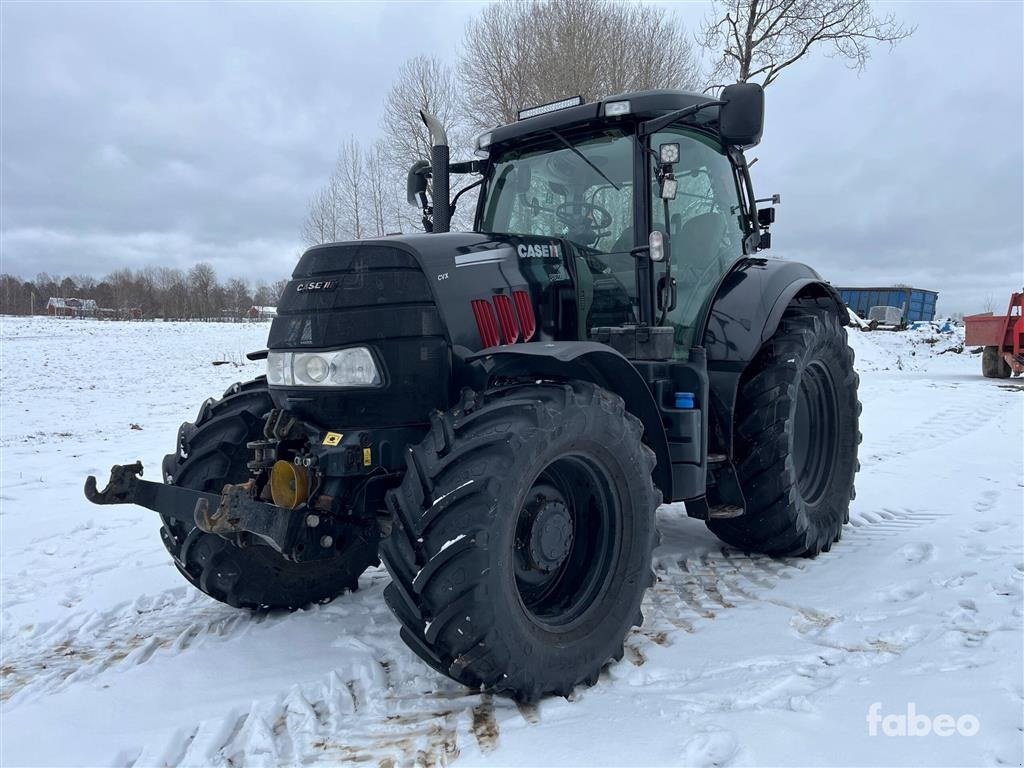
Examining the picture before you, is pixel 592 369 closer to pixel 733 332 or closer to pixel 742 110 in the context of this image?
pixel 733 332

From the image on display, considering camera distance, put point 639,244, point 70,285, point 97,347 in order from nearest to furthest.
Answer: point 639,244, point 97,347, point 70,285

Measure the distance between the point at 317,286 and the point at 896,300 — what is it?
30.5 metres

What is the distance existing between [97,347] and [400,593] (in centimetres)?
2356

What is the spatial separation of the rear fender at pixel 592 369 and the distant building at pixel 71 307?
5985cm

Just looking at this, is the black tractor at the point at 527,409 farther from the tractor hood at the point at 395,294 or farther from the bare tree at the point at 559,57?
the bare tree at the point at 559,57

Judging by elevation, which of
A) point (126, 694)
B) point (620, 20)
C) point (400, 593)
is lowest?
point (126, 694)

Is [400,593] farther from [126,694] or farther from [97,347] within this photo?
[97,347]

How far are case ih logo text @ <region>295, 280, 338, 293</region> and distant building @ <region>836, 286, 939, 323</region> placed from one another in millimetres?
28974

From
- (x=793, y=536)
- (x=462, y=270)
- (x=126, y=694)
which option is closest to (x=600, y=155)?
(x=462, y=270)

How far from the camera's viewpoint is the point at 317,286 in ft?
9.88

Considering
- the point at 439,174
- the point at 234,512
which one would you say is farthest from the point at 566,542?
the point at 439,174

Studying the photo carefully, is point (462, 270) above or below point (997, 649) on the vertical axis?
above

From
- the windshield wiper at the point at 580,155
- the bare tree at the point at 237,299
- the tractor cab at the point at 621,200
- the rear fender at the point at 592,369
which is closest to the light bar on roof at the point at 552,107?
the tractor cab at the point at 621,200

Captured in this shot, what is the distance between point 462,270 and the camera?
310cm
